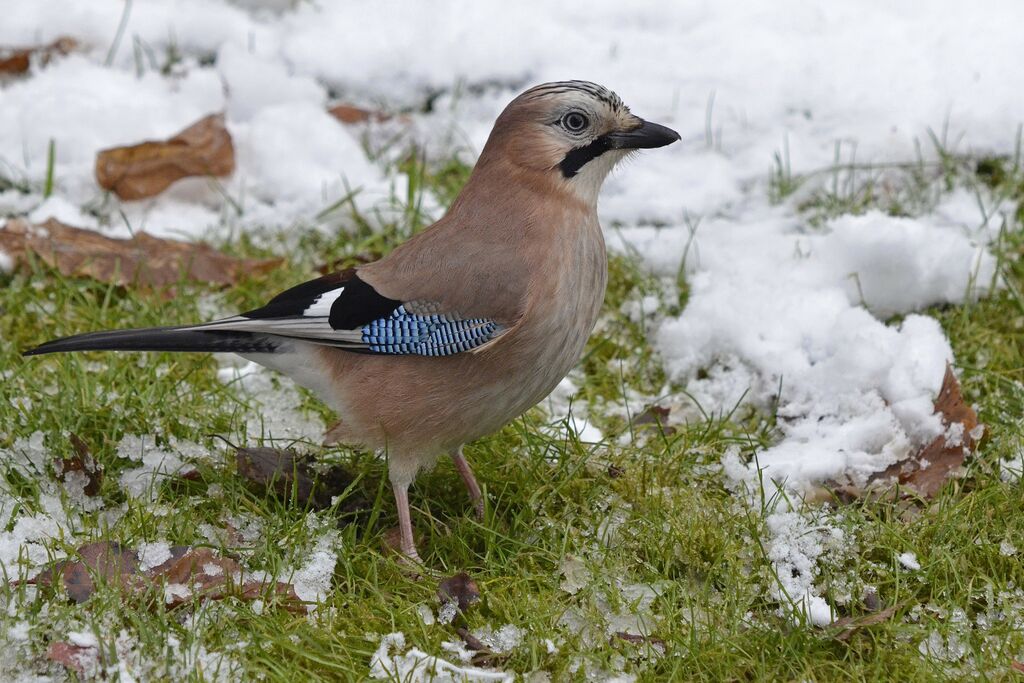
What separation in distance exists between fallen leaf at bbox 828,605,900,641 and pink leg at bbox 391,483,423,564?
1.09 meters

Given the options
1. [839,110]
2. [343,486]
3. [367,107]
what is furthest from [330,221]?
[839,110]

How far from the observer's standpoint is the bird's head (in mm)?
3555

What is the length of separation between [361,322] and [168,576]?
0.83 metres

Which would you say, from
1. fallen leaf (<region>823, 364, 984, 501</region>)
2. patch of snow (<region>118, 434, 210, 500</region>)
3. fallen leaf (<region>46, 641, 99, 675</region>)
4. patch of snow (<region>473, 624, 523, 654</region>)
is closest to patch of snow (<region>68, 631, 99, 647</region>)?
fallen leaf (<region>46, 641, 99, 675</region>)

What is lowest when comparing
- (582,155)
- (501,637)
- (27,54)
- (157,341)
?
(501,637)

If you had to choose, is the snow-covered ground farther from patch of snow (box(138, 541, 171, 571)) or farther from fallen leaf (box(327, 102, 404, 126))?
patch of snow (box(138, 541, 171, 571))

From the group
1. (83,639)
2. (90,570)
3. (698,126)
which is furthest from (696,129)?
(83,639)

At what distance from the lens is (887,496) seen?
12.2 ft

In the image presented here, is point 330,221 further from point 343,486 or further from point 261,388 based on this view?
point 343,486

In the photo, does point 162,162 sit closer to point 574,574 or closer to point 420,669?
point 574,574

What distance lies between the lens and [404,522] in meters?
3.50

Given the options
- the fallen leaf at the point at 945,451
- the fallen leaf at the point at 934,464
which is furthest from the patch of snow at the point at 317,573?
the fallen leaf at the point at 945,451

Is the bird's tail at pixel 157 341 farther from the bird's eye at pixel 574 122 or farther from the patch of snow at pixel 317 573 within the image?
the bird's eye at pixel 574 122

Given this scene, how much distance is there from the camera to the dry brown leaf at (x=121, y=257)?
15.9ft
